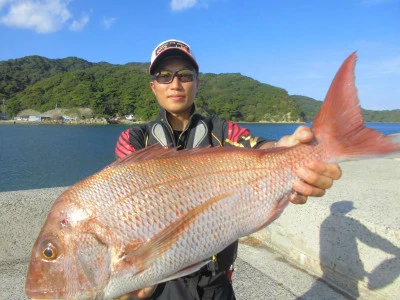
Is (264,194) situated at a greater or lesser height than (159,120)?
lesser

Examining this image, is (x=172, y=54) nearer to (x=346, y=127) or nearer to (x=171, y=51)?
(x=171, y=51)

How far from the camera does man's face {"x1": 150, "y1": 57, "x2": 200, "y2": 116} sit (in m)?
2.61

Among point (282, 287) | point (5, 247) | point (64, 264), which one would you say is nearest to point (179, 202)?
point (64, 264)

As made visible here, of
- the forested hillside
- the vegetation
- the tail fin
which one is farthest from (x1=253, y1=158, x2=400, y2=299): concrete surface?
the vegetation

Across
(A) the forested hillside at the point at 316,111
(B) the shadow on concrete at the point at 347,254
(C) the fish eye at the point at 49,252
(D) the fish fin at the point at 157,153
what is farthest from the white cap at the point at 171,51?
(A) the forested hillside at the point at 316,111

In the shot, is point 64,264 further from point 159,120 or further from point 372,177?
point 372,177

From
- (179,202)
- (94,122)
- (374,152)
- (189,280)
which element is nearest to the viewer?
(374,152)

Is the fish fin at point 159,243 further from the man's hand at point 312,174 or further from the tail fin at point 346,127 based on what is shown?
the tail fin at point 346,127

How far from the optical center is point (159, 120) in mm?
2689

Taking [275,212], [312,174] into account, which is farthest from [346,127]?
[275,212]

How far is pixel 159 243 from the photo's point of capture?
1.65 m

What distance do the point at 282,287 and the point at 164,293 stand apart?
1760 mm

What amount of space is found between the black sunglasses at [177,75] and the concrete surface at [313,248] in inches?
83.1

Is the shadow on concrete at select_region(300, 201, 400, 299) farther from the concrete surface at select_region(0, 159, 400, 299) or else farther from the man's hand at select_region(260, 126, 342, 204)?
the man's hand at select_region(260, 126, 342, 204)
